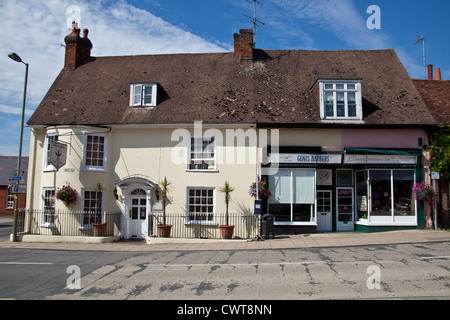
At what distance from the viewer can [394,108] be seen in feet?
55.4

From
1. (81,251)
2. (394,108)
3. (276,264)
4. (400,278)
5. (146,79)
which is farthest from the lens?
(146,79)

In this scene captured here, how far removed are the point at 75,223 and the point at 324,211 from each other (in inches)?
478

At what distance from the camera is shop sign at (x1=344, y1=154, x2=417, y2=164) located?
630 inches

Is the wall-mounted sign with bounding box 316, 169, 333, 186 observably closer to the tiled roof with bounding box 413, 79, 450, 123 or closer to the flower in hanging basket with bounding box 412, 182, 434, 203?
the flower in hanging basket with bounding box 412, 182, 434, 203

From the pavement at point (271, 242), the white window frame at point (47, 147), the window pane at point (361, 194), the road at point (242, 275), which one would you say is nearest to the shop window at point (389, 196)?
the window pane at point (361, 194)

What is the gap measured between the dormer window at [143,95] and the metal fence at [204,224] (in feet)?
18.9

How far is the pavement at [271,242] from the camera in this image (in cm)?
1310

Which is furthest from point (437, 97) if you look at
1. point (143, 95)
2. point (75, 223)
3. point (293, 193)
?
point (75, 223)

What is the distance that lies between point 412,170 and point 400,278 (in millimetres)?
9878

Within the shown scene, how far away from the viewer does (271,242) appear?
14.3m

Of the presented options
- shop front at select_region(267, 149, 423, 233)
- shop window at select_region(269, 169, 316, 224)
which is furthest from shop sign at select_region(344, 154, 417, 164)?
shop window at select_region(269, 169, 316, 224)

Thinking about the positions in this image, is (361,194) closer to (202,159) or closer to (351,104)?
(351,104)
